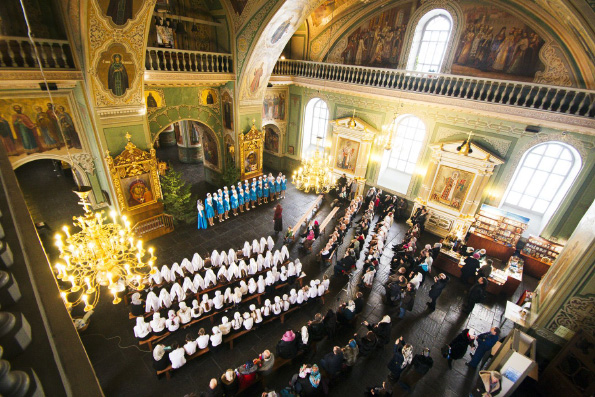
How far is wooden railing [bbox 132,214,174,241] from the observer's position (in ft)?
35.5

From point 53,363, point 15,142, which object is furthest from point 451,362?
point 15,142

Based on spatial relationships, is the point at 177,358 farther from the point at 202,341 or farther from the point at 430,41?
the point at 430,41

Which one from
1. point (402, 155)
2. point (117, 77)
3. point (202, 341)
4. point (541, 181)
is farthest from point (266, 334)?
point (541, 181)

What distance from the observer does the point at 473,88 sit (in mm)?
10617

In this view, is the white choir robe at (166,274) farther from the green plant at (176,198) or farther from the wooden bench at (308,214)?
the wooden bench at (308,214)

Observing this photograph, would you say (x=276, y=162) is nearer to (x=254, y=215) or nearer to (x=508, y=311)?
(x=254, y=215)

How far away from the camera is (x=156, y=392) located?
6.33 meters

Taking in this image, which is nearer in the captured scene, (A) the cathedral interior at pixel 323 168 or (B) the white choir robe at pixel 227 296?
(A) the cathedral interior at pixel 323 168

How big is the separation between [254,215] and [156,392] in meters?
7.87

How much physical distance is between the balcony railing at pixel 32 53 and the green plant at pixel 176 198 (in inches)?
176

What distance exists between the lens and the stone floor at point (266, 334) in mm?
6637

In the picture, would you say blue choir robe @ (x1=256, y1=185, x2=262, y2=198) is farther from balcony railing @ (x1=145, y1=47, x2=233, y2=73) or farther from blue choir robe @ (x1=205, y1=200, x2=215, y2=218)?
balcony railing @ (x1=145, y1=47, x2=233, y2=73)

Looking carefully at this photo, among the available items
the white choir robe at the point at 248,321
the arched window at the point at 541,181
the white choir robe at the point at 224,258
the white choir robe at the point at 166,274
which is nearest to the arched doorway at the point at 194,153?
the white choir robe at the point at 224,258

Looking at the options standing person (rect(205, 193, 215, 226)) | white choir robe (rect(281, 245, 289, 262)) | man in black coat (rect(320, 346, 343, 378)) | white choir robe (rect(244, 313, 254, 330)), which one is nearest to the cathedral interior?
standing person (rect(205, 193, 215, 226))
